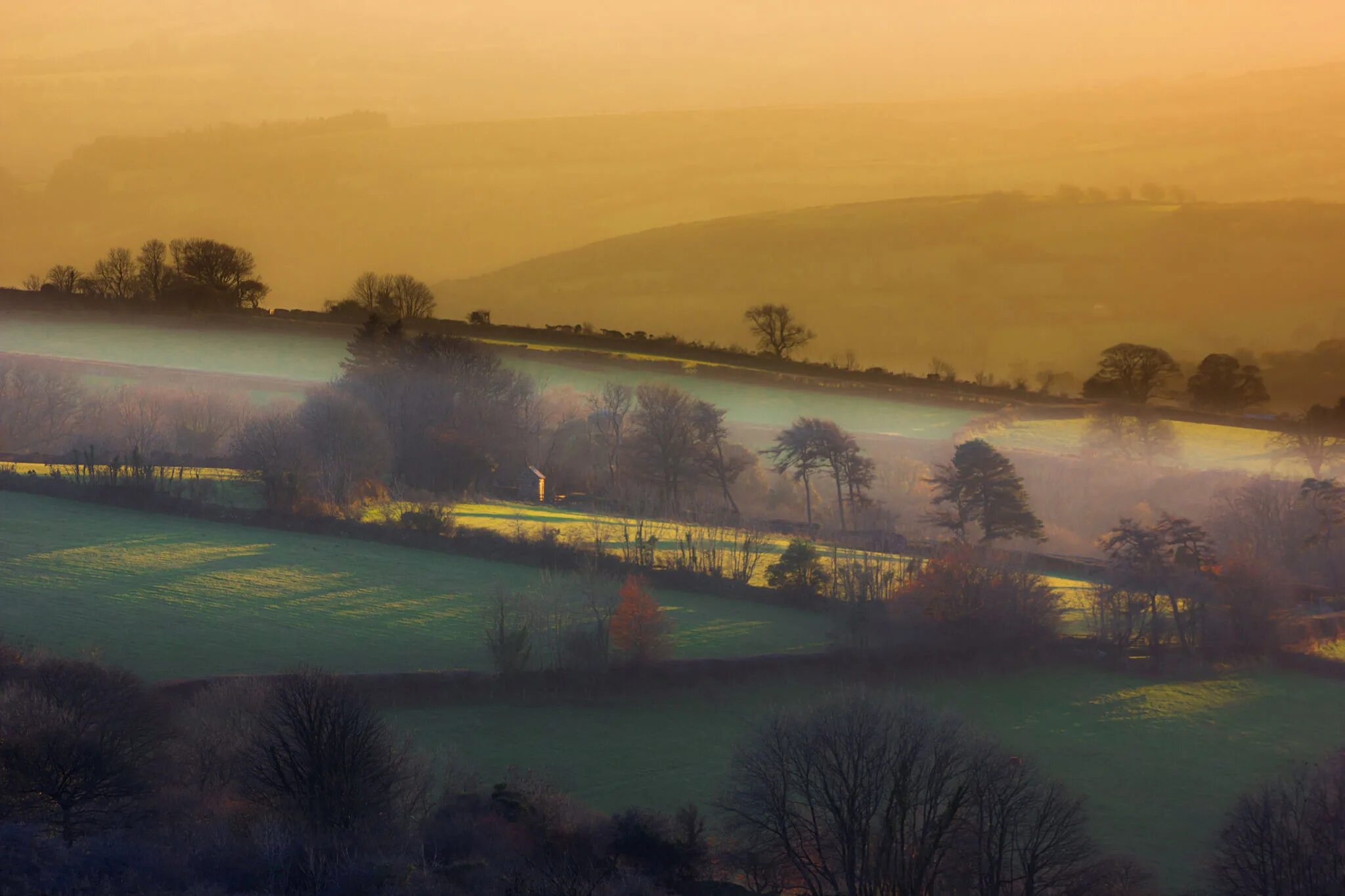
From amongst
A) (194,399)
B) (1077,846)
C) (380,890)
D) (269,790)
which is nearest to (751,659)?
(1077,846)

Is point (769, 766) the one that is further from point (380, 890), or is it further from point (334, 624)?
point (334, 624)

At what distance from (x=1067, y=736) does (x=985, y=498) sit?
897 inches

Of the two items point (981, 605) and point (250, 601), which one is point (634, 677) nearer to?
point (981, 605)

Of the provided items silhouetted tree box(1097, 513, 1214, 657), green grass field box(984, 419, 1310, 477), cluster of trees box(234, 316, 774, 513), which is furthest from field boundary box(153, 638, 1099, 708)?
green grass field box(984, 419, 1310, 477)

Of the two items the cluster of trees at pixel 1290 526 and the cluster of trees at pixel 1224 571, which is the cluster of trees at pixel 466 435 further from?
the cluster of trees at pixel 1290 526

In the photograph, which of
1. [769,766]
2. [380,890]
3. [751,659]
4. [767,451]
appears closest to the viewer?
[380,890]

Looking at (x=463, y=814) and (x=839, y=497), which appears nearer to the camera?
(x=463, y=814)

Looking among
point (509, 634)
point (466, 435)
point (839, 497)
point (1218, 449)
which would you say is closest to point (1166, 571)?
point (1218, 449)

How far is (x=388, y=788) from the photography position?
25.9 meters

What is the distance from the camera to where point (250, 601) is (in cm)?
4031

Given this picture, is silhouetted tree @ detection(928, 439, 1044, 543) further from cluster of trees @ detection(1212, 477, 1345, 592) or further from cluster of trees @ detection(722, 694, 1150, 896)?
cluster of trees @ detection(722, 694, 1150, 896)

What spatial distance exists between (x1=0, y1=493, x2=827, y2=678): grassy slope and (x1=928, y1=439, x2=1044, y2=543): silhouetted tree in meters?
16.4

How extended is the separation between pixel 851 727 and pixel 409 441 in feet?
124

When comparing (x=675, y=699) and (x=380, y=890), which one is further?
(x=675, y=699)
